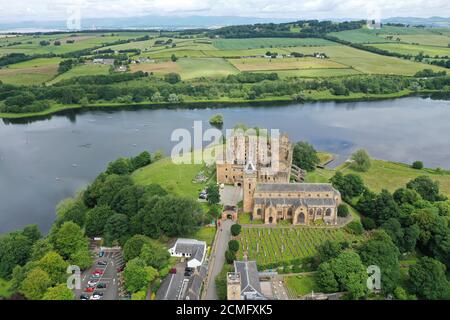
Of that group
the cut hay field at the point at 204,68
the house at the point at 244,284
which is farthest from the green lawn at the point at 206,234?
the cut hay field at the point at 204,68

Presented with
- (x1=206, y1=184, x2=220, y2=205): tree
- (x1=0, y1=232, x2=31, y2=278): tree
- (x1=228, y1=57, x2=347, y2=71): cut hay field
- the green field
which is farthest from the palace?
(x1=228, y1=57, x2=347, y2=71): cut hay field

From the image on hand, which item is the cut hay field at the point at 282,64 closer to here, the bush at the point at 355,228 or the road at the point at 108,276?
the bush at the point at 355,228

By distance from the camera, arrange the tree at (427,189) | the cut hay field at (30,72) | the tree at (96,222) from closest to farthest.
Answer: the tree at (96,222), the tree at (427,189), the cut hay field at (30,72)

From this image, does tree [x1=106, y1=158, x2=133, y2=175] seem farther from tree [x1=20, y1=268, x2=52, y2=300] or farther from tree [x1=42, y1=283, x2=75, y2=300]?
tree [x1=42, y1=283, x2=75, y2=300]

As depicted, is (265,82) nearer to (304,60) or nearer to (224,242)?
(304,60)

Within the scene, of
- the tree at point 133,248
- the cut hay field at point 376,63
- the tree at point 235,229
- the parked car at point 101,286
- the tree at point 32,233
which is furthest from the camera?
the cut hay field at point 376,63

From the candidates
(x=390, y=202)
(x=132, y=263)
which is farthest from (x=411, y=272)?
(x=132, y=263)

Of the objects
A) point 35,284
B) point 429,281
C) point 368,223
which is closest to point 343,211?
point 368,223

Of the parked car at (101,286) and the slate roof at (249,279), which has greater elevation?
the slate roof at (249,279)

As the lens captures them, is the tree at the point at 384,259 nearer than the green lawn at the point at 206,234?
Yes
